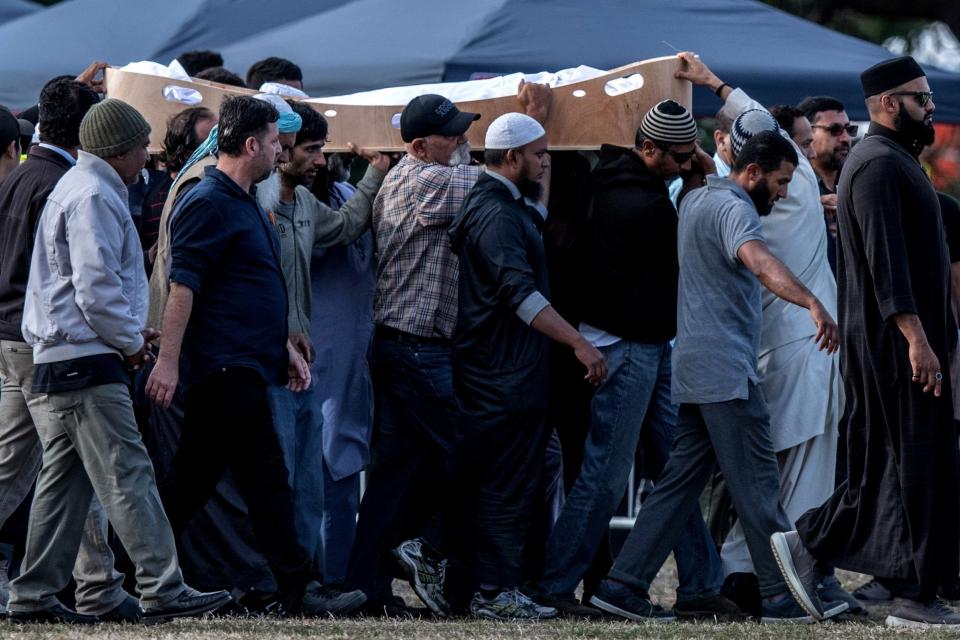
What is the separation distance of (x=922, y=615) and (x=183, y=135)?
3219mm

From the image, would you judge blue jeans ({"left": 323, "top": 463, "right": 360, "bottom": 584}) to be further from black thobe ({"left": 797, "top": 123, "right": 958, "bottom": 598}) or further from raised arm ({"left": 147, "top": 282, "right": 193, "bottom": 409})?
black thobe ({"left": 797, "top": 123, "right": 958, "bottom": 598})

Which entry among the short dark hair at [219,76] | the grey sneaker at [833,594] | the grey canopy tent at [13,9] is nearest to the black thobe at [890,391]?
the grey sneaker at [833,594]

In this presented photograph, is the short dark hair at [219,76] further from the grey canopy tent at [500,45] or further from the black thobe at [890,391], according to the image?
the black thobe at [890,391]

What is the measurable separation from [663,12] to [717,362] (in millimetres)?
2861

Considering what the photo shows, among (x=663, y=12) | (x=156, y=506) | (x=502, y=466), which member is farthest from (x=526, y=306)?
(x=663, y=12)

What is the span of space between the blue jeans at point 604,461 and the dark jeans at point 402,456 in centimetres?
50

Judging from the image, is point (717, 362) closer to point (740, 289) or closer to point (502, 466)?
point (740, 289)

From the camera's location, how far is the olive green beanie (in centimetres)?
539

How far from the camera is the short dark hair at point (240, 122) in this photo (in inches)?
219

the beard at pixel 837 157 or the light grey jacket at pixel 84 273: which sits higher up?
the light grey jacket at pixel 84 273

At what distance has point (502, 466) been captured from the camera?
619cm

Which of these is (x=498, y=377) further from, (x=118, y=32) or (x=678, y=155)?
(x=118, y=32)

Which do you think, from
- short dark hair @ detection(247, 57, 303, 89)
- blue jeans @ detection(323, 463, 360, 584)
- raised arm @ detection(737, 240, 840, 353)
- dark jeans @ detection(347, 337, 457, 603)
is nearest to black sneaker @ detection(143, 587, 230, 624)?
dark jeans @ detection(347, 337, 457, 603)

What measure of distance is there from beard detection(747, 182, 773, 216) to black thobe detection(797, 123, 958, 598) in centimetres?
38
